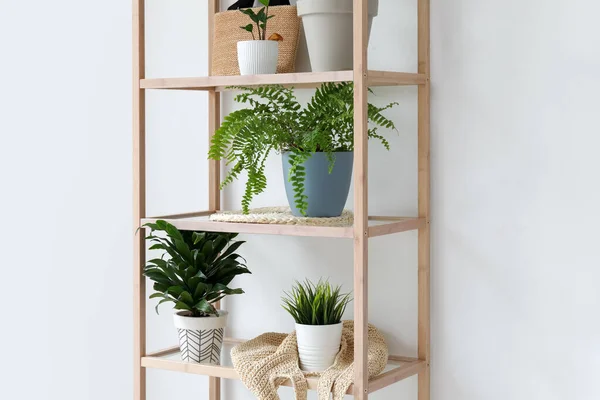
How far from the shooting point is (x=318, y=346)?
76.7 inches

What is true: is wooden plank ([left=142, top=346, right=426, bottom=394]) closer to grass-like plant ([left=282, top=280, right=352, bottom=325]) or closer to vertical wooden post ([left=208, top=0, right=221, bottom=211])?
grass-like plant ([left=282, top=280, right=352, bottom=325])

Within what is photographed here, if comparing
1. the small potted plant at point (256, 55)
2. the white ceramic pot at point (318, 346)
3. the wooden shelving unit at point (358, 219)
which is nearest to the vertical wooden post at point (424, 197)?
the wooden shelving unit at point (358, 219)

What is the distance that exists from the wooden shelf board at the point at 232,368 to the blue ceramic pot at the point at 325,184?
1.19 feet

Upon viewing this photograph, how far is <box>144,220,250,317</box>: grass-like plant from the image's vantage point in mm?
2102

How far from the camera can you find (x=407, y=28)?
2.11 metres

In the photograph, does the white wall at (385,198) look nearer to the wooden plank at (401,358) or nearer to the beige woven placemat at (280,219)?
the wooden plank at (401,358)

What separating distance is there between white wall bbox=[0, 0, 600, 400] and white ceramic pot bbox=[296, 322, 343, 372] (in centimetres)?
24

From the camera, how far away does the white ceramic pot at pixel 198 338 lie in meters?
2.10

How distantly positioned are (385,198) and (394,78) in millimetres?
347
